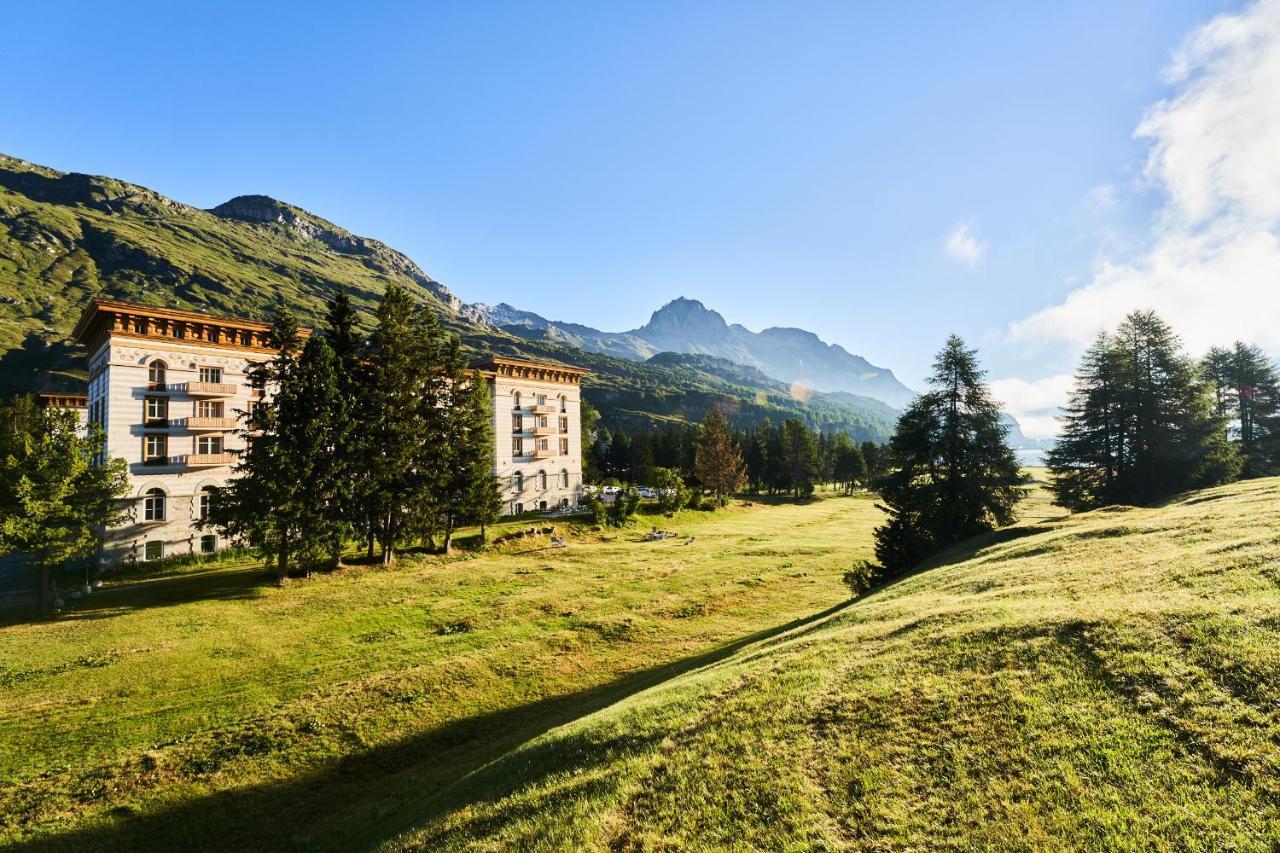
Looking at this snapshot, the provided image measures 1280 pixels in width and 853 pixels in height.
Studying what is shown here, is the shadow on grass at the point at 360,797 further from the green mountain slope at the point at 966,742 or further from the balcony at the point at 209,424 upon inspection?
the balcony at the point at 209,424

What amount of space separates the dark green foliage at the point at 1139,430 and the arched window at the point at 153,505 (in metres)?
72.8

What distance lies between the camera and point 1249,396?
47906mm

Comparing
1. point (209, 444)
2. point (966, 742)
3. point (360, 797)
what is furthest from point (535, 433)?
point (966, 742)

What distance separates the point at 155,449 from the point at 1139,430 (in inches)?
3083

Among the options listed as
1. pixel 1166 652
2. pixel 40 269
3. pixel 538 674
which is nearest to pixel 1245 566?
pixel 1166 652

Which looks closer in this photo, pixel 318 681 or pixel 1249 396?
pixel 318 681

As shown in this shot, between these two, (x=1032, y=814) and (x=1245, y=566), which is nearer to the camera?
(x=1032, y=814)

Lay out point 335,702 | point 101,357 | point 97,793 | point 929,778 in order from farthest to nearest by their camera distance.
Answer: point 101,357
point 335,702
point 97,793
point 929,778

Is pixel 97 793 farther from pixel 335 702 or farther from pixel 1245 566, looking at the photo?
pixel 1245 566

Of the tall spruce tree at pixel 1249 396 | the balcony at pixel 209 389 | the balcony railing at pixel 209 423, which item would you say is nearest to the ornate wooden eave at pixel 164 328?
the balcony at pixel 209 389

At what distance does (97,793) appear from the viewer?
13633mm

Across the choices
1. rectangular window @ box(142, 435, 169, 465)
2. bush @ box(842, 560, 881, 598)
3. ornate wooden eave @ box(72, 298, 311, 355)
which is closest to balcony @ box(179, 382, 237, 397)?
ornate wooden eave @ box(72, 298, 311, 355)

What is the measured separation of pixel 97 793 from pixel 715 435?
7864 centimetres

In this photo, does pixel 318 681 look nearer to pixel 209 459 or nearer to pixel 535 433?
pixel 209 459
